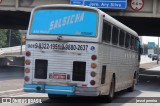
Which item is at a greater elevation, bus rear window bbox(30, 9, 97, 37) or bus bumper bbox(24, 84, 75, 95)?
bus rear window bbox(30, 9, 97, 37)

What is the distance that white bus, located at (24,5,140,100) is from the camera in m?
12.5

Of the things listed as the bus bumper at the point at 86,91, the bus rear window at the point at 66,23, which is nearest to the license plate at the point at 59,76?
the bus bumper at the point at 86,91

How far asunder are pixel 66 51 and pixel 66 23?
35.2 inches

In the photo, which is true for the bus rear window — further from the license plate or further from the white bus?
the license plate

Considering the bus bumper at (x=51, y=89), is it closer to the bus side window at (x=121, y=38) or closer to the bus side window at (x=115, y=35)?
the bus side window at (x=115, y=35)

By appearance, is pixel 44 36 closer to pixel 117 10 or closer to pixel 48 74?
pixel 48 74

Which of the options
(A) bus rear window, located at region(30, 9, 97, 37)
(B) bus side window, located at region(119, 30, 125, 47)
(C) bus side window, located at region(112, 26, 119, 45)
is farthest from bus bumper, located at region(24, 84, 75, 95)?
(B) bus side window, located at region(119, 30, 125, 47)

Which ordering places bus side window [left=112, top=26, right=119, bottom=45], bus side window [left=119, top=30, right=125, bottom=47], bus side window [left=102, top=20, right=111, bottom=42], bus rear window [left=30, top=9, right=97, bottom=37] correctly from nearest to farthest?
1. bus rear window [left=30, top=9, right=97, bottom=37]
2. bus side window [left=102, top=20, right=111, bottom=42]
3. bus side window [left=112, top=26, right=119, bottom=45]
4. bus side window [left=119, top=30, right=125, bottom=47]

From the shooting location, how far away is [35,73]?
12.7 meters

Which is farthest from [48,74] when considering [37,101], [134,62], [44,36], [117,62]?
[134,62]

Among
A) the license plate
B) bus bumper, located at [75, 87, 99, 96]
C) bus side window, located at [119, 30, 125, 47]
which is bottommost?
bus bumper, located at [75, 87, 99, 96]

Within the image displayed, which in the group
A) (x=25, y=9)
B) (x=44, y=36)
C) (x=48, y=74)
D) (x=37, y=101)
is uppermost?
(x=25, y=9)

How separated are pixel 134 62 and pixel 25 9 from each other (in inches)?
413

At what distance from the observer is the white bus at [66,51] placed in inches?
491
